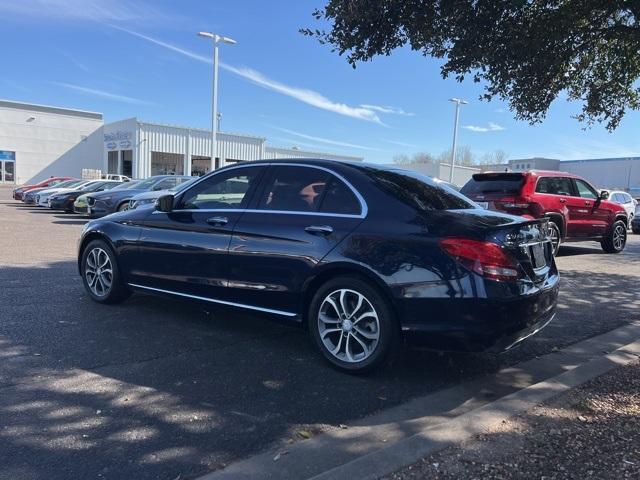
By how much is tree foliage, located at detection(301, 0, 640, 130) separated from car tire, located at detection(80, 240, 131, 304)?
3.31 meters

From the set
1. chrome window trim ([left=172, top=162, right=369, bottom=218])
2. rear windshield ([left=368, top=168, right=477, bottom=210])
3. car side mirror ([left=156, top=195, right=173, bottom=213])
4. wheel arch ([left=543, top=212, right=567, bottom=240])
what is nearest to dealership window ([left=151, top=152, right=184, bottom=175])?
wheel arch ([left=543, top=212, right=567, bottom=240])

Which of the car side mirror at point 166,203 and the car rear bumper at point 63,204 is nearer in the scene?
the car side mirror at point 166,203

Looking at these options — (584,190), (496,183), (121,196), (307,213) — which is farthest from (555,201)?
(121,196)

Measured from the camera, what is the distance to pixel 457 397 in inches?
154

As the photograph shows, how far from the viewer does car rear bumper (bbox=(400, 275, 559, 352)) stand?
366cm

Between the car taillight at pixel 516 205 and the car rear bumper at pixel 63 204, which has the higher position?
the car taillight at pixel 516 205

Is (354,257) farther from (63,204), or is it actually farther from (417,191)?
(63,204)

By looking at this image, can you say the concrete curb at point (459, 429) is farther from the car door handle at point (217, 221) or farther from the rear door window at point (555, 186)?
the rear door window at point (555, 186)

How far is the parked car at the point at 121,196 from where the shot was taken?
52.1 ft

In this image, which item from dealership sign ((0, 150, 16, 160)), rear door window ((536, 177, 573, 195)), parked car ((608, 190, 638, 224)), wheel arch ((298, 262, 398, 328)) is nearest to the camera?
wheel arch ((298, 262, 398, 328))

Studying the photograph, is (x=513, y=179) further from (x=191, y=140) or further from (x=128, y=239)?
(x=191, y=140)

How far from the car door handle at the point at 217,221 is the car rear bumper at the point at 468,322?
190cm

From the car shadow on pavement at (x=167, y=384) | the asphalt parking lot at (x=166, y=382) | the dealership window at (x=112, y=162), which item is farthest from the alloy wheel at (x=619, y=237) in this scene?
the dealership window at (x=112, y=162)

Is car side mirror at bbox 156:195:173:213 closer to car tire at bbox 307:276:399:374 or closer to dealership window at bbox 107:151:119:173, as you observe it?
car tire at bbox 307:276:399:374
